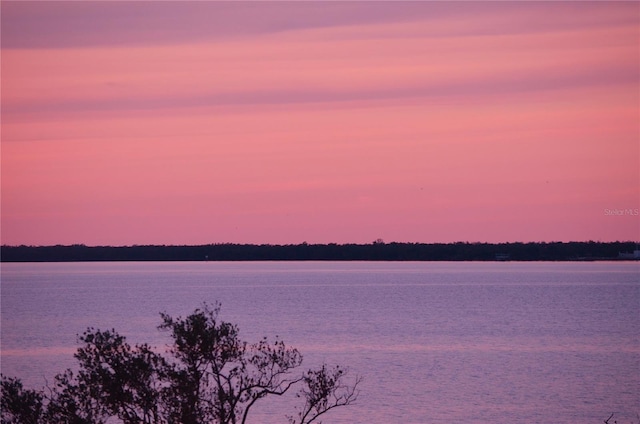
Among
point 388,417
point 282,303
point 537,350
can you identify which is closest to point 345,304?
point 282,303

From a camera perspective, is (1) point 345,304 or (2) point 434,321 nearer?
(2) point 434,321

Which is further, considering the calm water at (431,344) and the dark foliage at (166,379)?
the calm water at (431,344)

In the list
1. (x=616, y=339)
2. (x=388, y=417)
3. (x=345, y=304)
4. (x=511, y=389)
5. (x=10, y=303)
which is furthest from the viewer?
(x=10, y=303)

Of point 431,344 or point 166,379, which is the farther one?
point 431,344

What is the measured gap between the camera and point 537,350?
Answer: 81.3m

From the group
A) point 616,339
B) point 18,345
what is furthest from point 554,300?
point 18,345

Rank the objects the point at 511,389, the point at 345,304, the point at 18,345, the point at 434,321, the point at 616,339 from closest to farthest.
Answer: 1. the point at 511,389
2. the point at 18,345
3. the point at 616,339
4. the point at 434,321
5. the point at 345,304

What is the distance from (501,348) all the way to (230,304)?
70759 mm

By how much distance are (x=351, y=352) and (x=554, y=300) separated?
9304cm

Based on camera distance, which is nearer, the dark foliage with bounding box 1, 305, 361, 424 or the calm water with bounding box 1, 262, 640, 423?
the dark foliage with bounding box 1, 305, 361, 424

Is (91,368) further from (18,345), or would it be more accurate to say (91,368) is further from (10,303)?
(10,303)

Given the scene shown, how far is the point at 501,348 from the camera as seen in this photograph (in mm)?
83000

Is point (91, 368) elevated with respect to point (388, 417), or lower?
elevated

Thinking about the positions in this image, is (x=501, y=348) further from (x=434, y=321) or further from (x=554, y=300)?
(x=554, y=300)
